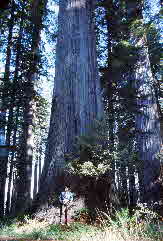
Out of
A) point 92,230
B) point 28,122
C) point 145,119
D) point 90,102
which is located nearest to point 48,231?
point 92,230

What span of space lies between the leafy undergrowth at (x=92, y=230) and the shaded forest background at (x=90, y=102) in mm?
606

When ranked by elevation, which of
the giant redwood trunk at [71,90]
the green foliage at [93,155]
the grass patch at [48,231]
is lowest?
the grass patch at [48,231]

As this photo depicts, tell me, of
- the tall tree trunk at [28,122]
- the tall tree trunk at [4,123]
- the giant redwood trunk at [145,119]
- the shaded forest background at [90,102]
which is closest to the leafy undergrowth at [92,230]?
the shaded forest background at [90,102]

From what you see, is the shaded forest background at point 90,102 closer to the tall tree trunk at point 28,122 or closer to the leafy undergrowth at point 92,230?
the tall tree trunk at point 28,122

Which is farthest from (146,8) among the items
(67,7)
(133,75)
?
(67,7)

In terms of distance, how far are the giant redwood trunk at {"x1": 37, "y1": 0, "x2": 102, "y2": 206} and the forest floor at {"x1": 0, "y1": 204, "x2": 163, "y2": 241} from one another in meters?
0.60

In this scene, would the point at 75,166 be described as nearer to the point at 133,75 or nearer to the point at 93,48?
the point at 93,48

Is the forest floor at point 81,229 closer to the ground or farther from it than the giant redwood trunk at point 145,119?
closer to the ground

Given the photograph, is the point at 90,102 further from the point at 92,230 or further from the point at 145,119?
the point at 145,119

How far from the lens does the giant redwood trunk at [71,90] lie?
5.80m

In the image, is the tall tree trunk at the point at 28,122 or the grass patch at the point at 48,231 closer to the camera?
the grass patch at the point at 48,231

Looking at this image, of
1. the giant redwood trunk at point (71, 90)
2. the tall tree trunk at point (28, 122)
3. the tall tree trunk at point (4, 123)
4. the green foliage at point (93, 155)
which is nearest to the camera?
the green foliage at point (93, 155)

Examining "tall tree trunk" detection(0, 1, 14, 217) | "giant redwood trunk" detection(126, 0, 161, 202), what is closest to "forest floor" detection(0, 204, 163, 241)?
"giant redwood trunk" detection(126, 0, 161, 202)

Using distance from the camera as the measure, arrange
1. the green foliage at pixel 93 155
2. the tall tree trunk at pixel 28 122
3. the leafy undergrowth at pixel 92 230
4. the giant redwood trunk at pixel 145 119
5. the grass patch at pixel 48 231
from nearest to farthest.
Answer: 1. the leafy undergrowth at pixel 92 230
2. the grass patch at pixel 48 231
3. the green foliage at pixel 93 155
4. the giant redwood trunk at pixel 145 119
5. the tall tree trunk at pixel 28 122
